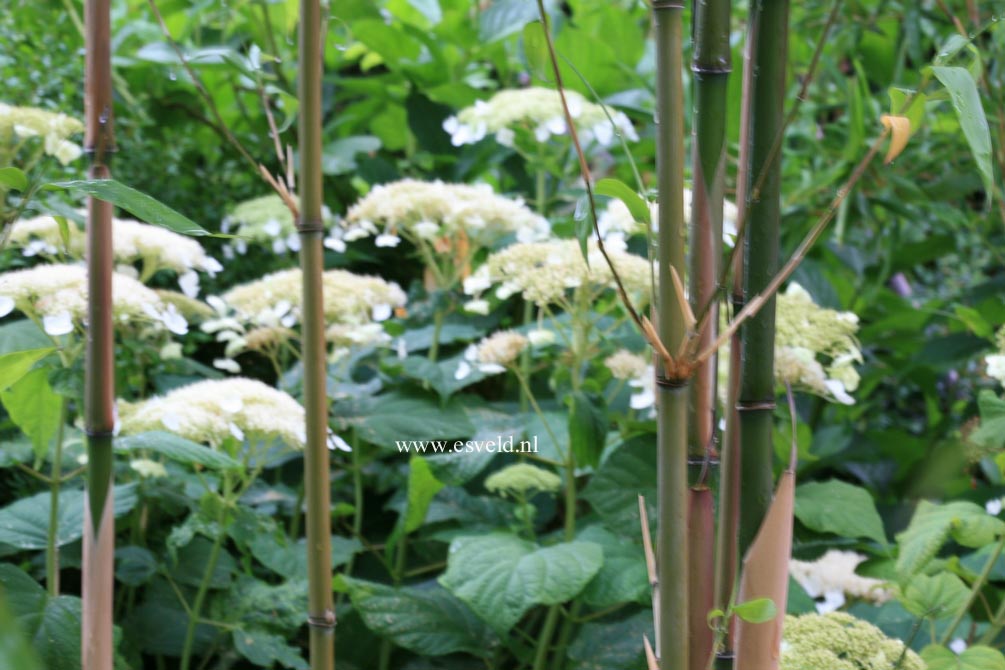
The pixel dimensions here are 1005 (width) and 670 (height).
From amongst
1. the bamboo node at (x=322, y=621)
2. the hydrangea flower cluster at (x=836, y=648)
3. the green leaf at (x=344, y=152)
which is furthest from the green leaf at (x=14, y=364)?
the green leaf at (x=344, y=152)

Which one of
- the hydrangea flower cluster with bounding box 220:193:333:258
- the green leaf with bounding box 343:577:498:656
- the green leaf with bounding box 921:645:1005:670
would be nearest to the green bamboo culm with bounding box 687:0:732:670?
the green leaf with bounding box 921:645:1005:670

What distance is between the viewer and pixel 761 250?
0.39 m

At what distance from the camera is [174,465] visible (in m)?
1.00

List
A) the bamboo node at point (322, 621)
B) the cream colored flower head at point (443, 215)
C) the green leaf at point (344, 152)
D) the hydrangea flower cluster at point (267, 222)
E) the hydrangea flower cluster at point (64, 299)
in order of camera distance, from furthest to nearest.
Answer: the green leaf at point (344, 152), the hydrangea flower cluster at point (267, 222), the cream colored flower head at point (443, 215), the hydrangea flower cluster at point (64, 299), the bamboo node at point (322, 621)

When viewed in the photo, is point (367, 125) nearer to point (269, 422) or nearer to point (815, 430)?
point (815, 430)

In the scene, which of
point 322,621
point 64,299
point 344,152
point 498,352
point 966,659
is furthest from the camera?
point 344,152

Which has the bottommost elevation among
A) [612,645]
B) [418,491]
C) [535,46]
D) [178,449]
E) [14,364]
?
[612,645]

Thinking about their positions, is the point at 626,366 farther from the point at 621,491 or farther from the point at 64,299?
the point at 64,299

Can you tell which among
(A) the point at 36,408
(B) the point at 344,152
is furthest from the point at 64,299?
(B) the point at 344,152

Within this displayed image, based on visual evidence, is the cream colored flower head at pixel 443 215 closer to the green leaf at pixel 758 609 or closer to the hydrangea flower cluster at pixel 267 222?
the hydrangea flower cluster at pixel 267 222

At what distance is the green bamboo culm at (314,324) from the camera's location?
46 cm

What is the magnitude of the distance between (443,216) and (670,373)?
76 cm

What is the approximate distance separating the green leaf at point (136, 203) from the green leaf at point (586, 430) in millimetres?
552

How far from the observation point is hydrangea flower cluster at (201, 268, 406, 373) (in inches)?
39.2
